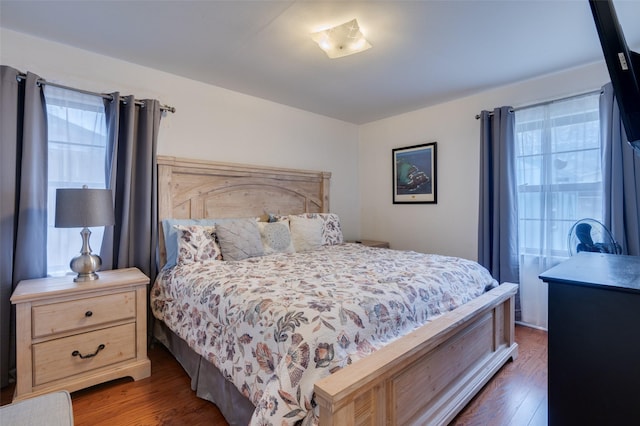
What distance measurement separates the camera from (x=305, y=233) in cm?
310

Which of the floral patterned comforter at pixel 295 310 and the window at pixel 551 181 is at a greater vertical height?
the window at pixel 551 181

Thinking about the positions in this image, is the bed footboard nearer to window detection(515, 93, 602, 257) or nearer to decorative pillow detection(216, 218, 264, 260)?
window detection(515, 93, 602, 257)

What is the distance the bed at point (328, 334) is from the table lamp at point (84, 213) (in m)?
0.50

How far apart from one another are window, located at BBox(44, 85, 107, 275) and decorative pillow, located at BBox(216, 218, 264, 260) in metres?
A: 0.90

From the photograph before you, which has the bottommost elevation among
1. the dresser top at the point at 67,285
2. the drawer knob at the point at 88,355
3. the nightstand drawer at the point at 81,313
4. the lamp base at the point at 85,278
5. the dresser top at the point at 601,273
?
the drawer knob at the point at 88,355

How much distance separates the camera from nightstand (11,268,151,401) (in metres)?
1.72

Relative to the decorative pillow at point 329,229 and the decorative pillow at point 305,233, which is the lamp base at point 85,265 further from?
the decorative pillow at point 329,229

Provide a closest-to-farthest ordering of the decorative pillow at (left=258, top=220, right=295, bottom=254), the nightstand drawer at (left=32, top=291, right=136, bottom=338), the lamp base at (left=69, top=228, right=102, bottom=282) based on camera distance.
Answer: the nightstand drawer at (left=32, top=291, right=136, bottom=338)
the lamp base at (left=69, top=228, right=102, bottom=282)
the decorative pillow at (left=258, top=220, right=295, bottom=254)

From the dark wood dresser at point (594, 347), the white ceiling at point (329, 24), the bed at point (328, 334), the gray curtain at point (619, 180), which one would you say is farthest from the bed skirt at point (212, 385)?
the gray curtain at point (619, 180)

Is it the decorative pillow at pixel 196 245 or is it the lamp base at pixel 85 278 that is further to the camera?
the decorative pillow at pixel 196 245

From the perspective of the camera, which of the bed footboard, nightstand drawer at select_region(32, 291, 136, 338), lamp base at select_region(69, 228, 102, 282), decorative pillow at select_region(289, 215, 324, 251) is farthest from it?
decorative pillow at select_region(289, 215, 324, 251)

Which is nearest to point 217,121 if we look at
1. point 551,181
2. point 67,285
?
point 67,285

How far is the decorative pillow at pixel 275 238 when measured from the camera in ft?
9.09

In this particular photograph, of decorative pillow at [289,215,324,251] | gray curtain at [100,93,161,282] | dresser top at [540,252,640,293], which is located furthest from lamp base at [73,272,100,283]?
dresser top at [540,252,640,293]
